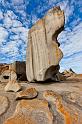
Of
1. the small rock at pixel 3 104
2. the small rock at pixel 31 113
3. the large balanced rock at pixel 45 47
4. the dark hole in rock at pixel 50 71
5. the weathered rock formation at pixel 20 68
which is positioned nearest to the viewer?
the small rock at pixel 31 113

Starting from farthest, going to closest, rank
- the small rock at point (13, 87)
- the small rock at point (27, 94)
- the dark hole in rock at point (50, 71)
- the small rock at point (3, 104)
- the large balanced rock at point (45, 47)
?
the dark hole in rock at point (50, 71), the large balanced rock at point (45, 47), the small rock at point (13, 87), the small rock at point (27, 94), the small rock at point (3, 104)

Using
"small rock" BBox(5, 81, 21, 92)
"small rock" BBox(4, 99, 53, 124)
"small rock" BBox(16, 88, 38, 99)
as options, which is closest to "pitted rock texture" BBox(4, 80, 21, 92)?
"small rock" BBox(5, 81, 21, 92)

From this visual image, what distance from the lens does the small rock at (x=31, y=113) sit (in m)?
2.62

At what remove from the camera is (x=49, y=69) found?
379cm

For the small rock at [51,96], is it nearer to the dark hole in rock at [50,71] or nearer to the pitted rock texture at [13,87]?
the pitted rock texture at [13,87]

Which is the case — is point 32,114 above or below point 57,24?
below

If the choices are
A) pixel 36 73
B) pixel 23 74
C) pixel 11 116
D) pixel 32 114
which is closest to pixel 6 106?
pixel 11 116

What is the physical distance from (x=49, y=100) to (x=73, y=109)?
1.24 ft

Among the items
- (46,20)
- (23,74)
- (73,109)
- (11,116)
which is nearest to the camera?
(11,116)

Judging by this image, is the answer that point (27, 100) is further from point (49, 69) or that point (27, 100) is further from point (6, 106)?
point (49, 69)

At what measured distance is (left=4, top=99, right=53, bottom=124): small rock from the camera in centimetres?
262

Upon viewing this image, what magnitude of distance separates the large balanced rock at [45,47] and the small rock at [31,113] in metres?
0.95

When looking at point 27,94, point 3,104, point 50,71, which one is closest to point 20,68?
point 50,71

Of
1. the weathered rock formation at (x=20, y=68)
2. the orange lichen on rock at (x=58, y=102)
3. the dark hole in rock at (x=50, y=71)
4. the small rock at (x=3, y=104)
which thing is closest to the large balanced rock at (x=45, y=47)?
the dark hole in rock at (x=50, y=71)
